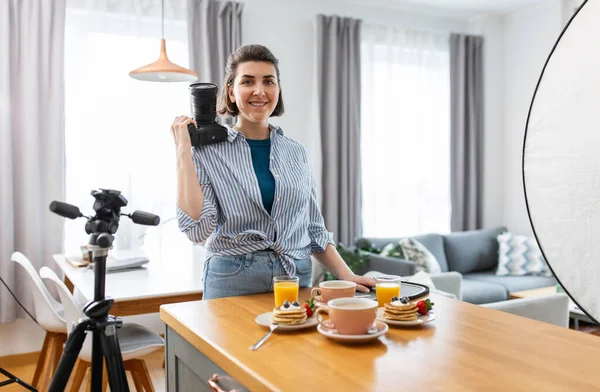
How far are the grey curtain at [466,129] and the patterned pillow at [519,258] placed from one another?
46 centimetres

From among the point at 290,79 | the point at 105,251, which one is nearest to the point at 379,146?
the point at 290,79

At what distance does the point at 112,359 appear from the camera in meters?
1.21

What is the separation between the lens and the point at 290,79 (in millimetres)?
4512

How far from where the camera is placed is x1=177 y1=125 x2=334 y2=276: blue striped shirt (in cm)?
149

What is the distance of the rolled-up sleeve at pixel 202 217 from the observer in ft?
4.75

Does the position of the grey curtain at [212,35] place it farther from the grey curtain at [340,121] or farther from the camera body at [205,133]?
the camera body at [205,133]

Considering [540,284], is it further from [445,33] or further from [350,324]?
[350,324]

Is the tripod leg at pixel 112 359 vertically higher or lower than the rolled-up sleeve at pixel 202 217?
lower

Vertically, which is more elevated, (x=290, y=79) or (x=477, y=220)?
Result: (x=290, y=79)

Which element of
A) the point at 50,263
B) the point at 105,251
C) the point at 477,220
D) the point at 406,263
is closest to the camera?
the point at 105,251

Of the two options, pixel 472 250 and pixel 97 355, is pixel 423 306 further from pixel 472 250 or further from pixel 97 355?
pixel 472 250

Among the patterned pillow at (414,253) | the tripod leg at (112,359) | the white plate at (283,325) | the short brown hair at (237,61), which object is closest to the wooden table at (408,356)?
the white plate at (283,325)

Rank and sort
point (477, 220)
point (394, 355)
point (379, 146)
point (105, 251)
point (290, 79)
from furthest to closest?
point (477, 220), point (379, 146), point (290, 79), point (105, 251), point (394, 355)

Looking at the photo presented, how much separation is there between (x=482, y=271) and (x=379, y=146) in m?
1.49
